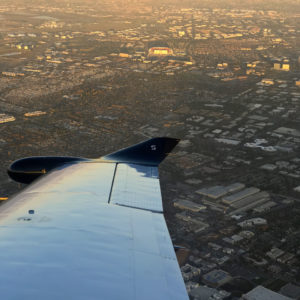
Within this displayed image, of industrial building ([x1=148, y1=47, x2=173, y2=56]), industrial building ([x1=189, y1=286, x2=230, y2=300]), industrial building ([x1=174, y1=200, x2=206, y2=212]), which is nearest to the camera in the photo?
industrial building ([x1=189, y1=286, x2=230, y2=300])

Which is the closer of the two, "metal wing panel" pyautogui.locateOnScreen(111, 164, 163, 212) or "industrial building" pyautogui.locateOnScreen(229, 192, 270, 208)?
"metal wing panel" pyautogui.locateOnScreen(111, 164, 163, 212)

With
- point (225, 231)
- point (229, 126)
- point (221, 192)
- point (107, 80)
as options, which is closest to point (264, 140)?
point (229, 126)

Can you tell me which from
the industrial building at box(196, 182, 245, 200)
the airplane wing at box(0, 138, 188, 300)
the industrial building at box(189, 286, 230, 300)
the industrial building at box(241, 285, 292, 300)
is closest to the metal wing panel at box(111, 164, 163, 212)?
the airplane wing at box(0, 138, 188, 300)

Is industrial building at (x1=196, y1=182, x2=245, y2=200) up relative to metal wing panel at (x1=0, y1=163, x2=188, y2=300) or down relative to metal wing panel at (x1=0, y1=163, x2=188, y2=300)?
down

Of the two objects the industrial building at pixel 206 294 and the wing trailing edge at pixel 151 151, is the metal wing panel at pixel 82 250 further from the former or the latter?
the industrial building at pixel 206 294

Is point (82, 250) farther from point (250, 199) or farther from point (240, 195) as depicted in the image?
point (240, 195)

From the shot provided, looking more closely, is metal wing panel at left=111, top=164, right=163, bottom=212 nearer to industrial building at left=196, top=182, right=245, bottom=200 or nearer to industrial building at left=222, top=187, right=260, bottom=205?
industrial building at left=222, top=187, right=260, bottom=205

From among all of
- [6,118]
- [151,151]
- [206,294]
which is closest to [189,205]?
[206,294]
